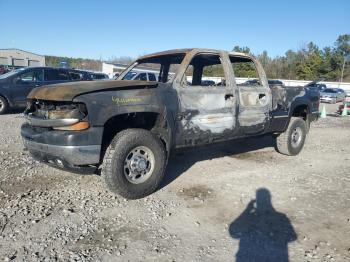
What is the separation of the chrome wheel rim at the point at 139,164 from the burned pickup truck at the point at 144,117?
0.01 meters

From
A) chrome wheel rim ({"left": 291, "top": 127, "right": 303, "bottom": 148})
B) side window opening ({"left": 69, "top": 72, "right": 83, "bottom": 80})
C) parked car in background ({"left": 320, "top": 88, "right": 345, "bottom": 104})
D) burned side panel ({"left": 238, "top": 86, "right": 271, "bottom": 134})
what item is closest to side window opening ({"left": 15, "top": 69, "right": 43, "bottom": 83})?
side window opening ({"left": 69, "top": 72, "right": 83, "bottom": 80})

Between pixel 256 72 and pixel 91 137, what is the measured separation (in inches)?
142

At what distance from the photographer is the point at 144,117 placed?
4688 mm

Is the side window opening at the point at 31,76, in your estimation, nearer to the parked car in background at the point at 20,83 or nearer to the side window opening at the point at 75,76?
the parked car in background at the point at 20,83

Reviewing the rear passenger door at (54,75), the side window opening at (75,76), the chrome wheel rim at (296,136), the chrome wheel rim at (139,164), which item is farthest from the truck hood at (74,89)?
the side window opening at (75,76)

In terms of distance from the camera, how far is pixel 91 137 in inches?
159

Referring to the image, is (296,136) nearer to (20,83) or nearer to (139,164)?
(139,164)

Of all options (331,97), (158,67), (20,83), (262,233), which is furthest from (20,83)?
(331,97)

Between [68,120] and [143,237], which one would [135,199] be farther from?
[68,120]

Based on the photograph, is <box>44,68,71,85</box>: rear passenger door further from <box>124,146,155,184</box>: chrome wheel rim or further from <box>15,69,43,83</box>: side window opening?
<box>124,146,155,184</box>: chrome wheel rim

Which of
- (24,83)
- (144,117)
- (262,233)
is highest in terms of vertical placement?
(24,83)

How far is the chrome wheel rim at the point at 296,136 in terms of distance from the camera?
725 cm

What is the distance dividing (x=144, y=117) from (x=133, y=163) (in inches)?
25.7

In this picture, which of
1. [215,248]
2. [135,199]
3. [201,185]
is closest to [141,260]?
[215,248]
